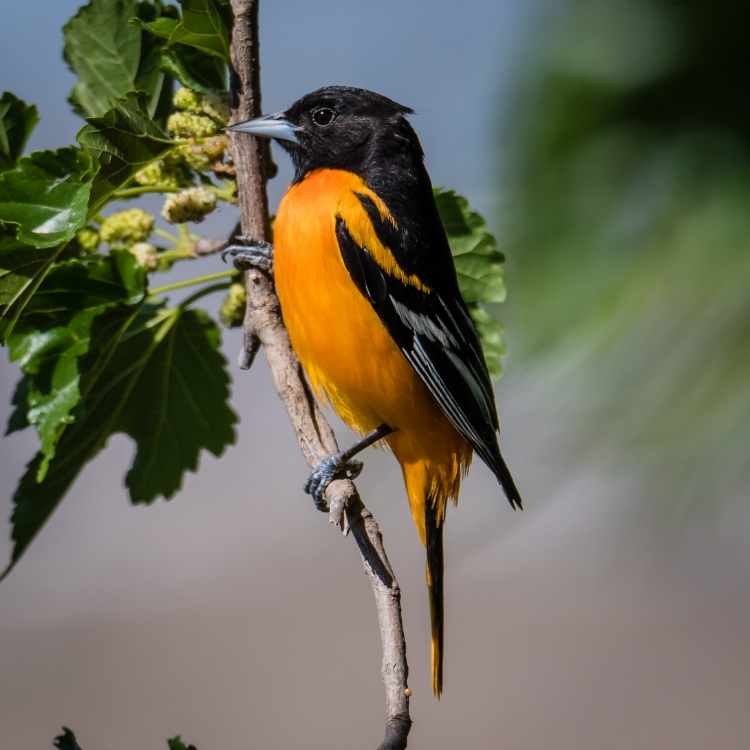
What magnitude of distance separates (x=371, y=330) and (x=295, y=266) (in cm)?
24

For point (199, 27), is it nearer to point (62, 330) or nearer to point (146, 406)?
point (62, 330)

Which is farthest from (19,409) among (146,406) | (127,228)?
(127,228)

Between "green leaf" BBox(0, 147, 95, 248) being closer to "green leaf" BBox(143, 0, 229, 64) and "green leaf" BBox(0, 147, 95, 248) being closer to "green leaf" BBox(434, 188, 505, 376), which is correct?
"green leaf" BBox(143, 0, 229, 64)

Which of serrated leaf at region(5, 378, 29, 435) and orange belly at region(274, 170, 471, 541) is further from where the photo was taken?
orange belly at region(274, 170, 471, 541)

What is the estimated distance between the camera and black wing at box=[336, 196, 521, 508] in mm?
2182

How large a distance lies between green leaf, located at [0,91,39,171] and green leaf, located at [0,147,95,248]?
8.4 inches

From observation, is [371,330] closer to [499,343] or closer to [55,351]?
[499,343]

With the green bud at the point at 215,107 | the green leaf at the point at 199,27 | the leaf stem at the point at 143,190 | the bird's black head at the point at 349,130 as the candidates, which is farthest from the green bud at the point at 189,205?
the bird's black head at the point at 349,130

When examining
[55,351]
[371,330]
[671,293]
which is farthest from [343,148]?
[55,351]

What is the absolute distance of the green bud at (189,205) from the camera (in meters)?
1.75

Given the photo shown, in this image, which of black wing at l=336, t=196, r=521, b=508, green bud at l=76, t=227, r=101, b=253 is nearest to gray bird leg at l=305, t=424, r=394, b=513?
black wing at l=336, t=196, r=521, b=508

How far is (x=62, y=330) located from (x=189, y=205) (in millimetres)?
297

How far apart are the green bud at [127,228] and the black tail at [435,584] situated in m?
0.93

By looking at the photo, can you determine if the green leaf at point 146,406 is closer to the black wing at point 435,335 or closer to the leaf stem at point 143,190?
the leaf stem at point 143,190
